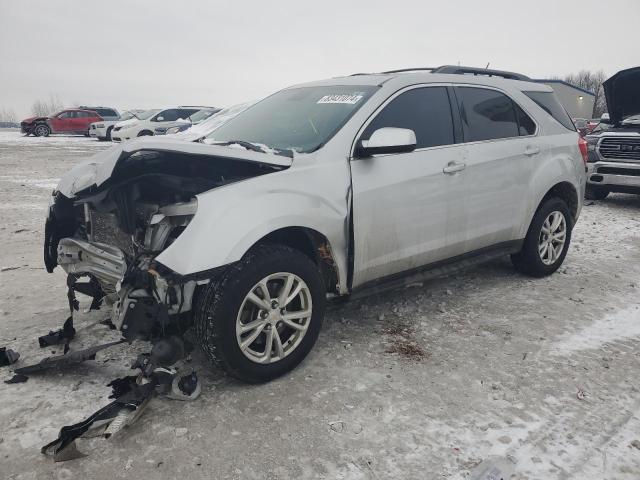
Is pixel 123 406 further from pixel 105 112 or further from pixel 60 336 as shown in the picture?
pixel 105 112

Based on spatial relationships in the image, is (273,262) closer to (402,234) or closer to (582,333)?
(402,234)

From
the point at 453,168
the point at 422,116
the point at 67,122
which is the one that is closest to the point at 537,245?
the point at 453,168

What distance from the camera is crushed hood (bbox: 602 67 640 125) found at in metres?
7.89

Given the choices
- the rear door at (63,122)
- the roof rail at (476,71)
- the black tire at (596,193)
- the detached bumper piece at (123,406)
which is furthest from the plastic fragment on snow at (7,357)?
the rear door at (63,122)

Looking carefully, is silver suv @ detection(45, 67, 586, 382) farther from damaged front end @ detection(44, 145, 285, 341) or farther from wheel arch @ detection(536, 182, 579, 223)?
wheel arch @ detection(536, 182, 579, 223)

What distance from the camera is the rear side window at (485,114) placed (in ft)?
13.0

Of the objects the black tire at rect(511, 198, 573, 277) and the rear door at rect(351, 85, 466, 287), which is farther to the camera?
the black tire at rect(511, 198, 573, 277)

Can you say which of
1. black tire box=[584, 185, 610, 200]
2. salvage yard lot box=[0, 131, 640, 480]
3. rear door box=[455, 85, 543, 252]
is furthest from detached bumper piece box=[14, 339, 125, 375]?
black tire box=[584, 185, 610, 200]

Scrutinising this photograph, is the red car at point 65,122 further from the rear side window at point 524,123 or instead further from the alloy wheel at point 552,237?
the alloy wheel at point 552,237

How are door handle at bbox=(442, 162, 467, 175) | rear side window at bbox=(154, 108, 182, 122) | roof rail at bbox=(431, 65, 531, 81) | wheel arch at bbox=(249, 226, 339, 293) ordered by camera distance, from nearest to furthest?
wheel arch at bbox=(249, 226, 339, 293) < door handle at bbox=(442, 162, 467, 175) < roof rail at bbox=(431, 65, 531, 81) < rear side window at bbox=(154, 108, 182, 122)

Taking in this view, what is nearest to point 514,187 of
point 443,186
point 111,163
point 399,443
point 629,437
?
point 443,186

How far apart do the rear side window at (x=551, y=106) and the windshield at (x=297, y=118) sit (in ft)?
6.70

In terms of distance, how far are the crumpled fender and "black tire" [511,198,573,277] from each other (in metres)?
2.33

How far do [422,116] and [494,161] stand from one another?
2.69 feet
